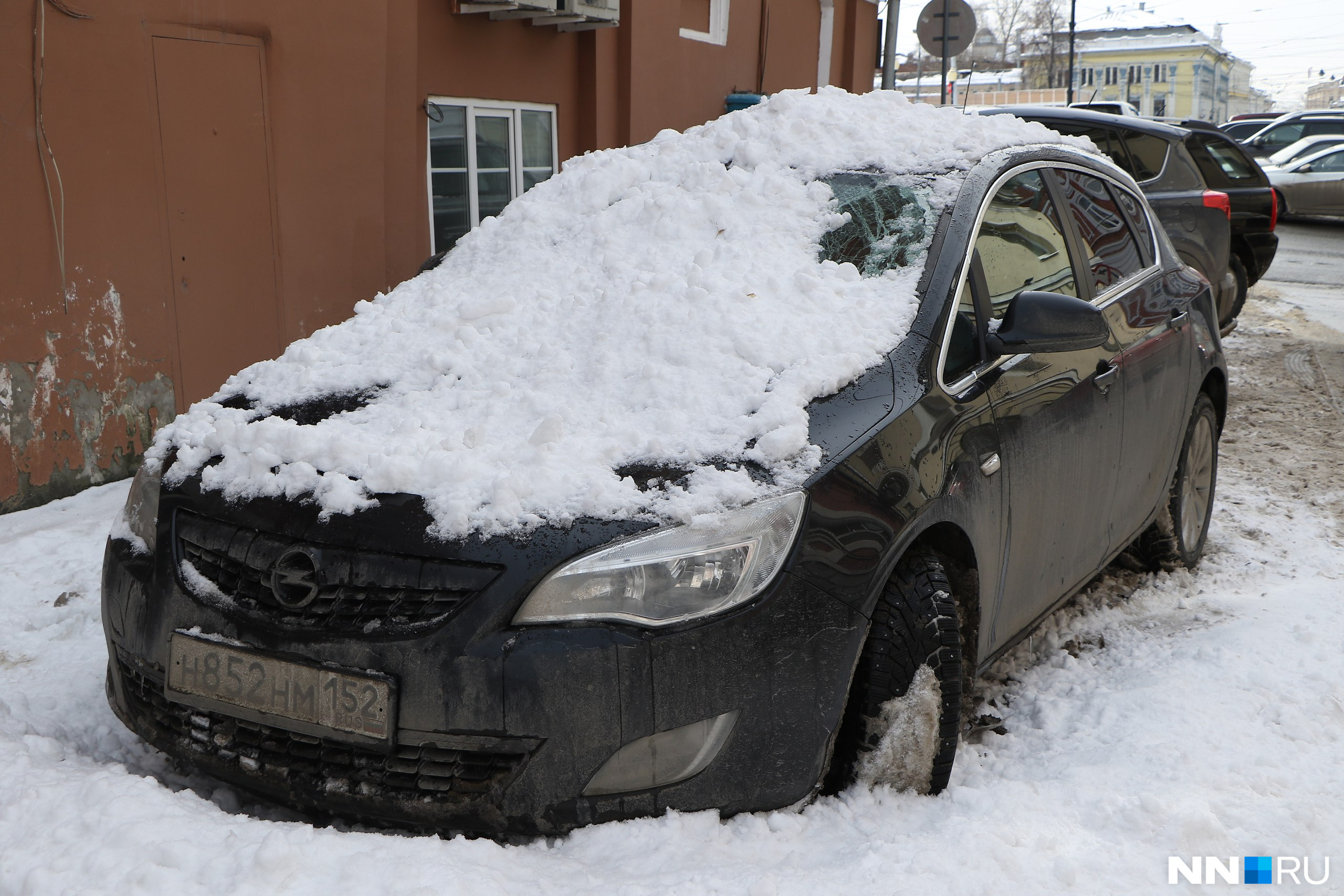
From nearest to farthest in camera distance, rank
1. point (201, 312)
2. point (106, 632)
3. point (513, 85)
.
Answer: point (106, 632)
point (201, 312)
point (513, 85)

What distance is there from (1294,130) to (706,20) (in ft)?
60.1

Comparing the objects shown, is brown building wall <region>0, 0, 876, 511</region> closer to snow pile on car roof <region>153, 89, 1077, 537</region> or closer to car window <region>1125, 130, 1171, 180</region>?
snow pile on car roof <region>153, 89, 1077, 537</region>

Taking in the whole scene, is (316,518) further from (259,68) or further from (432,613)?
(259,68)

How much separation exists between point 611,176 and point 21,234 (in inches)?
110

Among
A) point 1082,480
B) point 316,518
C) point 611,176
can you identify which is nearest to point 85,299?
point 611,176

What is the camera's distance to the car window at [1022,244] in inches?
121

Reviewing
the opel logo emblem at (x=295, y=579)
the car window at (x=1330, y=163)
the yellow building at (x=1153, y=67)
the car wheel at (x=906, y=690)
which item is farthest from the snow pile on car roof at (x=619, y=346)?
the yellow building at (x=1153, y=67)

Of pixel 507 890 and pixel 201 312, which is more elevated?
pixel 201 312

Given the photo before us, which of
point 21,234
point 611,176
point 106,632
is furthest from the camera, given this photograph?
point 21,234

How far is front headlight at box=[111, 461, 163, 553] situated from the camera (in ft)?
8.32

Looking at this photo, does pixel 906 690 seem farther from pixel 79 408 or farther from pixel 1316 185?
pixel 1316 185

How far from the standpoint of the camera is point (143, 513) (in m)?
2.62

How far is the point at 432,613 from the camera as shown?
2.12 meters

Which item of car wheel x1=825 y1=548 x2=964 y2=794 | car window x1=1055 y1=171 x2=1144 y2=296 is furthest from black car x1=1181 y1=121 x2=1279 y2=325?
car wheel x1=825 y1=548 x2=964 y2=794
